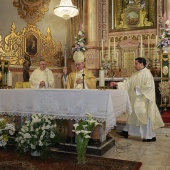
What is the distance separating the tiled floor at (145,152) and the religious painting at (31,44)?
5202 mm

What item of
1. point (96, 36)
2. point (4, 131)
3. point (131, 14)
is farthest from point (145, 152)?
point (131, 14)

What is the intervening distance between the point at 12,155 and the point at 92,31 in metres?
6.60

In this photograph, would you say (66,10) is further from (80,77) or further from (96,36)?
(80,77)

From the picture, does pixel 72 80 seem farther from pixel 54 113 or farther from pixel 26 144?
A: pixel 26 144

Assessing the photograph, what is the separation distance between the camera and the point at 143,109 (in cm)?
593

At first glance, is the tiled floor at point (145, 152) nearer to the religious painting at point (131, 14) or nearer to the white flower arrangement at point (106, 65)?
the white flower arrangement at point (106, 65)

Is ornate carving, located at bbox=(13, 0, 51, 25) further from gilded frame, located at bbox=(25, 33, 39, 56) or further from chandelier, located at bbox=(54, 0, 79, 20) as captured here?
chandelier, located at bbox=(54, 0, 79, 20)

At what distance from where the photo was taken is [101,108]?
4188 mm

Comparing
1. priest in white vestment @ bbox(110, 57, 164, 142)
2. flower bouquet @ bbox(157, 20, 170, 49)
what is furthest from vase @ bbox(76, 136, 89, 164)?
flower bouquet @ bbox(157, 20, 170, 49)

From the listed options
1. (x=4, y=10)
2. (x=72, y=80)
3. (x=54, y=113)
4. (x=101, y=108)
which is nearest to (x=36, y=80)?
(x=72, y=80)

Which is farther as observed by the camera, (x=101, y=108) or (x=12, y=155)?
(x=12, y=155)

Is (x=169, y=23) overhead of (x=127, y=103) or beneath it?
overhead

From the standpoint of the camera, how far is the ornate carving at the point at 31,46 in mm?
9383

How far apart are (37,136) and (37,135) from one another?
0.02m
